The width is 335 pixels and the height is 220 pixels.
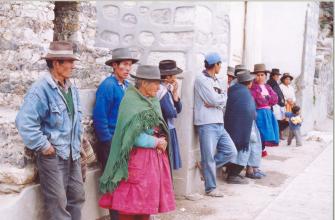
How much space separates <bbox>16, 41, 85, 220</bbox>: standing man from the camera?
336 cm

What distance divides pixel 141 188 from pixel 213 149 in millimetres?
2088

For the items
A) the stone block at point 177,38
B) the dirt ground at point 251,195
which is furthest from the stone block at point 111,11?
the dirt ground at point 251,195

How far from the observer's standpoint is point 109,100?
14.4ft

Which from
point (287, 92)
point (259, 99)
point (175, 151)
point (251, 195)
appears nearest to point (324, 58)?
point (287, 92)

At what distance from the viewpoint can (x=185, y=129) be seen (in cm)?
574

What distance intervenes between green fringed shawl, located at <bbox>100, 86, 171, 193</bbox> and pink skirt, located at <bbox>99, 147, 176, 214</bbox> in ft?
0.23

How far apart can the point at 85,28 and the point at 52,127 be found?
1.63 m

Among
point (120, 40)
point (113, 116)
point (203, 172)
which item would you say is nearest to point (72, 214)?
point (113, 116)

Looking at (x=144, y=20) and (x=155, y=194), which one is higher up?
(x=144, y=20)

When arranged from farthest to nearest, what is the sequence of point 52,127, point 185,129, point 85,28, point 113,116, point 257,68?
point 257,68 → point 185,129 → point 85,28 → point 113,116 → point 52,127

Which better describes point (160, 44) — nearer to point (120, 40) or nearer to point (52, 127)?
point (120, 40)

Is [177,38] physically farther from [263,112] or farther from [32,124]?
[32,124]

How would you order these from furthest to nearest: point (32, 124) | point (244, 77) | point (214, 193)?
point (244, 77)
point (214, 193)
point (32, 124)

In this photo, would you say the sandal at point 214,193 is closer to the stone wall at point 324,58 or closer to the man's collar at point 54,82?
the man's collar at point 54,82
